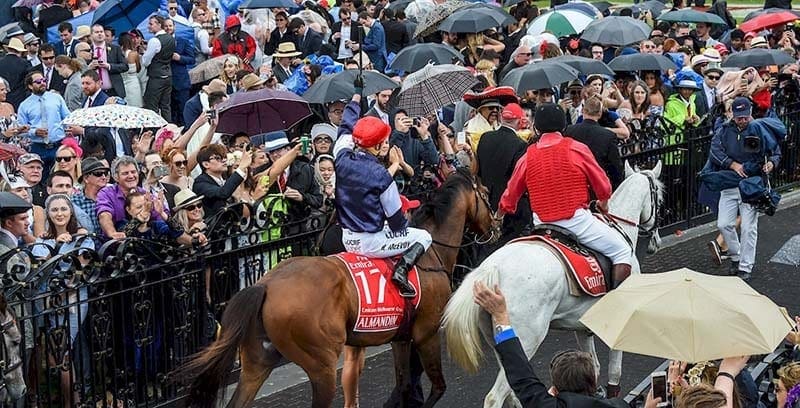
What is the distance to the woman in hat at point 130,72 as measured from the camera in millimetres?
18500

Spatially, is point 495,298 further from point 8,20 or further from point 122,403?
point 8,20

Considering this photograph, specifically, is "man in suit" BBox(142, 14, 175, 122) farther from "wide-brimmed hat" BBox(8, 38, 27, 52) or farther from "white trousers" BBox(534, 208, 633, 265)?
"white trousers" BBox(534, 208, 633, 265)

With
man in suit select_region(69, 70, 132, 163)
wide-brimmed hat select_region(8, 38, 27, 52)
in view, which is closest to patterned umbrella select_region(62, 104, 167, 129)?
man in suit select_region(69, 70, 132, 163)

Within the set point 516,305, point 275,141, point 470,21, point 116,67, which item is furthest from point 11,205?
point 470,21

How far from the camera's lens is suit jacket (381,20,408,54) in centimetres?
2270

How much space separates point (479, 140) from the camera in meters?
13.3

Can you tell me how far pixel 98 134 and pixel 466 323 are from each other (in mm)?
6451

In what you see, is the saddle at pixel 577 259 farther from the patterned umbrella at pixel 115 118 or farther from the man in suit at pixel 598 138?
the patterned umbrella at pixel 115 118

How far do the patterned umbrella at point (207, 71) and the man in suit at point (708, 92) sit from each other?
6765mm

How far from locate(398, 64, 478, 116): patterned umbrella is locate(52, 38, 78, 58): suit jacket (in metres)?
6.18

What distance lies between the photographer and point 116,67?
17953 millimetres

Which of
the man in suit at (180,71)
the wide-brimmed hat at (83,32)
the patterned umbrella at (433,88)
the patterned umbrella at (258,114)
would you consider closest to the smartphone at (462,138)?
the patterned umbrella at (433,88)

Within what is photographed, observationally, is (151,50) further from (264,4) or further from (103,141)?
(103,141)

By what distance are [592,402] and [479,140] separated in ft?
24.0
